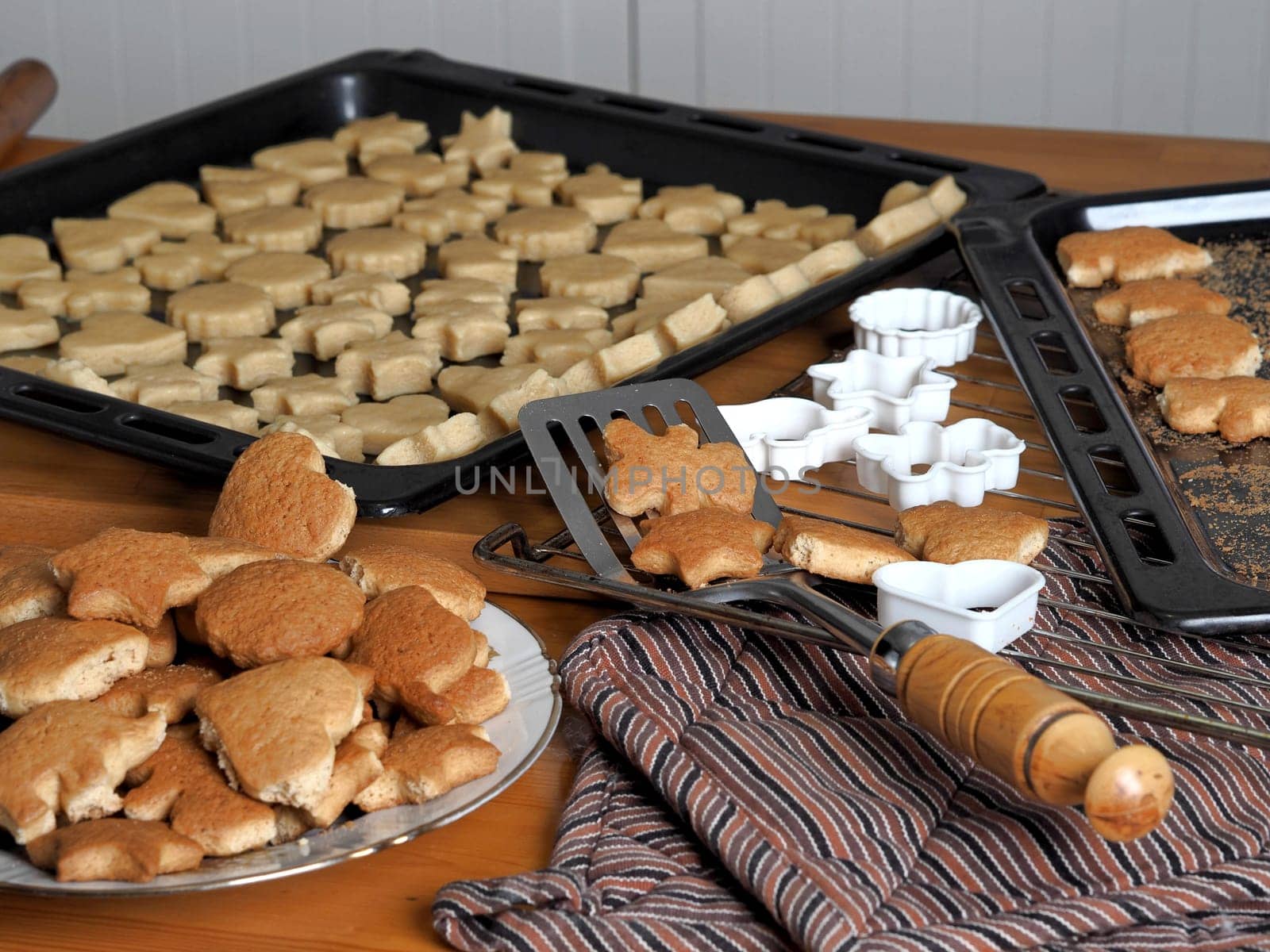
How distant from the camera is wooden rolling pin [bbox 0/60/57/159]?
2.05 metres

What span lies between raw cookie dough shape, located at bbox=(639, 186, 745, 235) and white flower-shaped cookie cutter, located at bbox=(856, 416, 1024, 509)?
609 millimetres

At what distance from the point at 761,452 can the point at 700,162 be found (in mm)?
805

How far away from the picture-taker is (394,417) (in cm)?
129

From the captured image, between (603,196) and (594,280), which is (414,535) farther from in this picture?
(603,196)

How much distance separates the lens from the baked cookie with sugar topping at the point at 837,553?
92cm

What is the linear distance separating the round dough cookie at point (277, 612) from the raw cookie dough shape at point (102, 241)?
0.92 metres

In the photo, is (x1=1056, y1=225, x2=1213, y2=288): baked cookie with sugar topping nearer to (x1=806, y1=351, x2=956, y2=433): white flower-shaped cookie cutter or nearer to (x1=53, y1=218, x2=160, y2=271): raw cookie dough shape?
(x1=806, y1=351, x2=956, y2=433): white flower-shaped cookie cutter

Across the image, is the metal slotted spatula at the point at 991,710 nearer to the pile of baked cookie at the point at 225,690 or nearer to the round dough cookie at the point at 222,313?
the pile of baked cookie at the point at 225,690

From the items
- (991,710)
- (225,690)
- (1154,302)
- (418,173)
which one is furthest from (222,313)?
(991,710)

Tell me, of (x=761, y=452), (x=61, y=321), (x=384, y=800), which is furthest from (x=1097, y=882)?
(x=61, y=321)

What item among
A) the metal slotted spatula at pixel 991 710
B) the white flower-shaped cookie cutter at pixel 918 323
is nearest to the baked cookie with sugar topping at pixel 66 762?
the metal slotted spatula at pixel 991 710

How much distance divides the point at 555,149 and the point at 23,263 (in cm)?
69

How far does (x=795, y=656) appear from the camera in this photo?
899 millimetres

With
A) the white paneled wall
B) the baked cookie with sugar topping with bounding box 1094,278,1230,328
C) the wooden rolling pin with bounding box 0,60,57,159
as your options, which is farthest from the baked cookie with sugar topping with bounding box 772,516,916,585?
the white paneled wall
